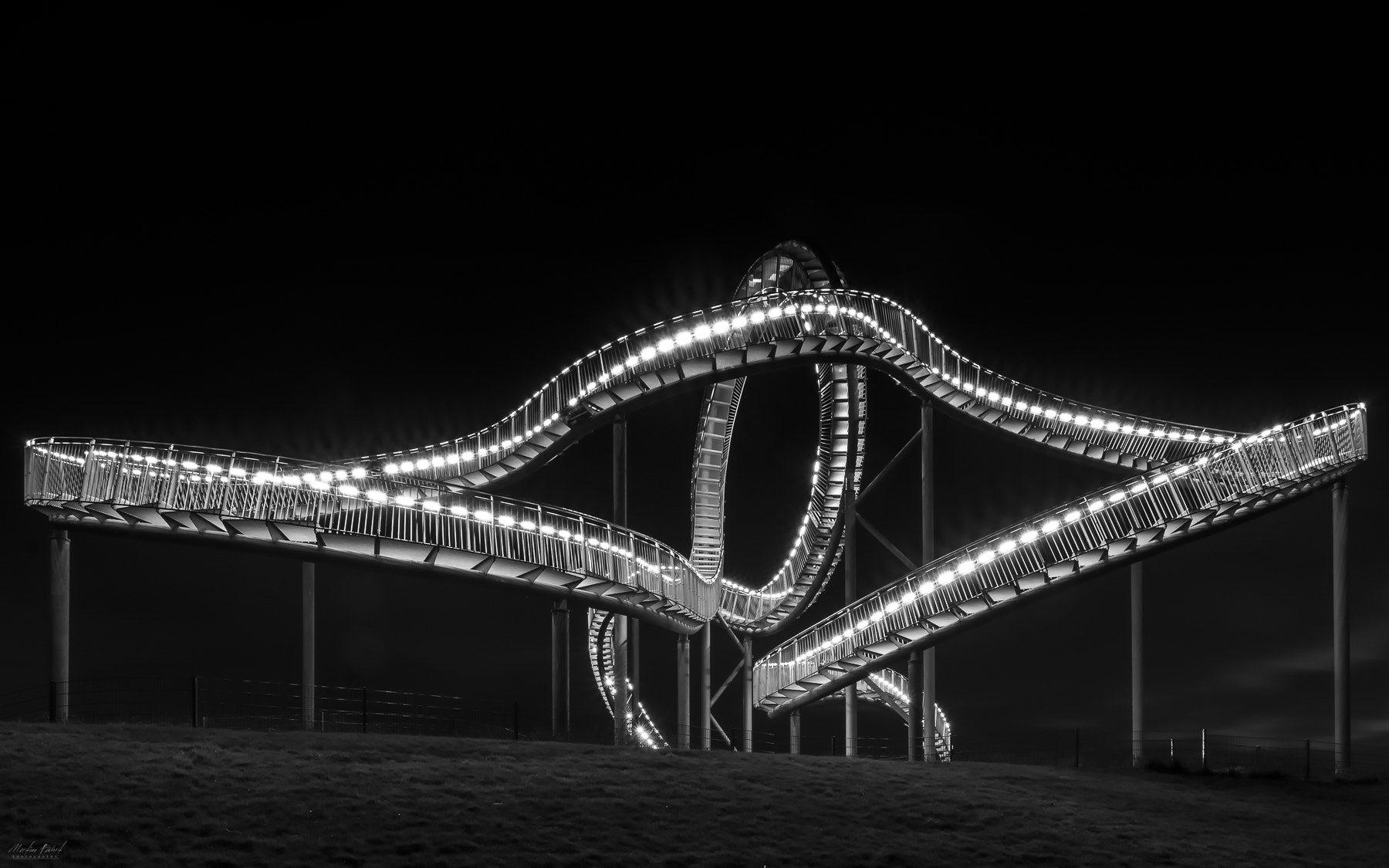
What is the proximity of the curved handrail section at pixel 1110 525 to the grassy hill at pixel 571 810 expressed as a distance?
22.9 feet

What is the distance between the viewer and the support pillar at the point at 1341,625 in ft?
109

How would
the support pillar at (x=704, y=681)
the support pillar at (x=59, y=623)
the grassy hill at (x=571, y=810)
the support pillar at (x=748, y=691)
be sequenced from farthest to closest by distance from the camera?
1. the support pillar at (x=748, y=691)
2. the support pillar at (x=704, y=681)
3. the support pillar at (x=59, y=623)
4. the grassy hill at (x=571, y=810)

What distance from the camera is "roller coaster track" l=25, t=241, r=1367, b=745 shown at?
90.0ft

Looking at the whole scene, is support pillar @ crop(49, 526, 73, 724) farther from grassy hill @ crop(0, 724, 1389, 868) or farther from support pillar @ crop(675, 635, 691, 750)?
support pillar @ crop(675, 635, 691, 750)

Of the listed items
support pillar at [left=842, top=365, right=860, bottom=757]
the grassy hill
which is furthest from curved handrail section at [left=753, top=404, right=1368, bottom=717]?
the grassy hill

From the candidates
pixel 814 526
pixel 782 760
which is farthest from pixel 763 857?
pixel 814 526

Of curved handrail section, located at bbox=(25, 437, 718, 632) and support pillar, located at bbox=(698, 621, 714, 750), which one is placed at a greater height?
curved handrail section, located at bbox=(25, 437, 718, 632)

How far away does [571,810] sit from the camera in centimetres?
2114

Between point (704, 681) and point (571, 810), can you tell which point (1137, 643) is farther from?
point (571, 810)

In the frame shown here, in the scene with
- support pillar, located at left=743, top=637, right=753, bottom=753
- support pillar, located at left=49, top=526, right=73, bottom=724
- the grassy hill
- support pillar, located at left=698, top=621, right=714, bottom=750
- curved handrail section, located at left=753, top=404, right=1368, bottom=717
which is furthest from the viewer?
support pillar, located at left=743, top=637, right=753, bottom=753

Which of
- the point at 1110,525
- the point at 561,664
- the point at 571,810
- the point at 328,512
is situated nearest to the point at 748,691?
the point at 561,664

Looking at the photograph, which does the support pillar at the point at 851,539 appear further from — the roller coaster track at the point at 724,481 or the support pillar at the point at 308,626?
the support pillar at the point at 308,626

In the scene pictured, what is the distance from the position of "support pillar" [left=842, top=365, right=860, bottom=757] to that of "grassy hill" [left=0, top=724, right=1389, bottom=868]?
11.9 m

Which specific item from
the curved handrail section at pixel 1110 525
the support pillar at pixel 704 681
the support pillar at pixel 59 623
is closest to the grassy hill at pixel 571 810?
the support pillar at pixel 59 623
